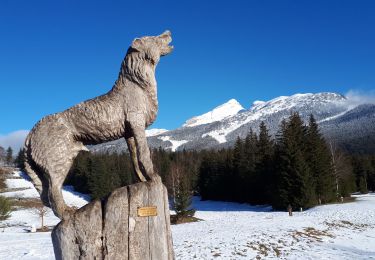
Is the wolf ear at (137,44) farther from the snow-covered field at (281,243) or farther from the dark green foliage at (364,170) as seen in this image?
the dark green foliage at (364,170)

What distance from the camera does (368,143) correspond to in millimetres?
139000

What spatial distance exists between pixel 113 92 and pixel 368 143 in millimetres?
150056

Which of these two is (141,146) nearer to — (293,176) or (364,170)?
(293,176)

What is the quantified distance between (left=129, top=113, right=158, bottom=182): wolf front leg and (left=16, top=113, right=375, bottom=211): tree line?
748 inches

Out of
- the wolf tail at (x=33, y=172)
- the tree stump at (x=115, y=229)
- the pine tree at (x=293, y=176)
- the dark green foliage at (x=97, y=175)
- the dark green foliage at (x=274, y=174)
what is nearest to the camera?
the tree stump at (x=115, y=229)

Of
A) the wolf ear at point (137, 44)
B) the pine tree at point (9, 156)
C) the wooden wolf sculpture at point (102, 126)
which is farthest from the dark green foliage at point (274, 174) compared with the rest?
the pine tree at point (9, 156)

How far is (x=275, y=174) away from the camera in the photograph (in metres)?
37.9

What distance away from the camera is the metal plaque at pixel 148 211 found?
14.9ft

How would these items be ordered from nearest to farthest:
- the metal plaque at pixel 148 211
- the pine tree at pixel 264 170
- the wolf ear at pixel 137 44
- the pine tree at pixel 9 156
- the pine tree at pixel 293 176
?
the metal plaque at pixel 148 211 → the wolf ear at pixel 137 44 → the pine tree at pixel 293 176 → the pine tree at pixel 264 170 → the pine tree at pixel 9 156

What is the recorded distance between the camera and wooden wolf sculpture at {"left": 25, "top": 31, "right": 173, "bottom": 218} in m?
4.62

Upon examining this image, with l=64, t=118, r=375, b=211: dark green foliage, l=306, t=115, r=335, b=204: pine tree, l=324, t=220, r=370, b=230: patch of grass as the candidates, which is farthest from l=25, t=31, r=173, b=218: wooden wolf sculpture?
l=306, t=115, r=335, b=204: pine tree

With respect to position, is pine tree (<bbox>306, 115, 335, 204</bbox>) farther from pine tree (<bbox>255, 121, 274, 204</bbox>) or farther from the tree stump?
the tree stump

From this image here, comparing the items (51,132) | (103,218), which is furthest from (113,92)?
(103,218)

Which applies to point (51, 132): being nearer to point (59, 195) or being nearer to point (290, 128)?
point (59, 195)
